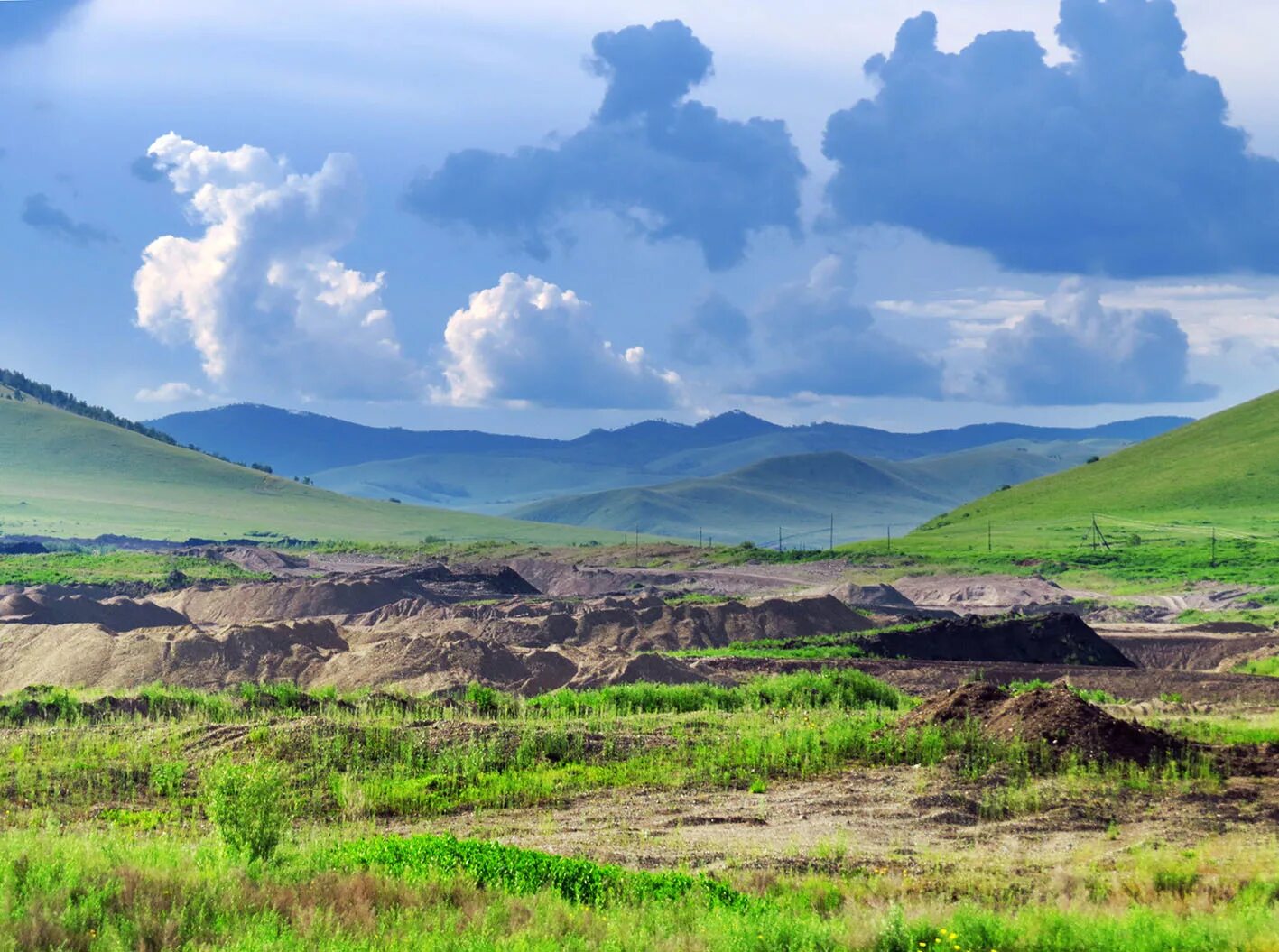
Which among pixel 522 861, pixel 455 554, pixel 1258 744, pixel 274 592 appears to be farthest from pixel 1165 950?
pixel 455 554

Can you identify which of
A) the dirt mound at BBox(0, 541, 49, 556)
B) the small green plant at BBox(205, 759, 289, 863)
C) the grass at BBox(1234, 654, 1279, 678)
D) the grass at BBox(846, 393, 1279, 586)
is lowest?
the grass at BBox(1234, 654, 1279, 678)

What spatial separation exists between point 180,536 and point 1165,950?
183331 millimetres

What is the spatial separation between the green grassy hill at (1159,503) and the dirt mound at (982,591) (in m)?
15.3

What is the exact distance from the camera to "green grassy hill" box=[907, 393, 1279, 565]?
125 metres

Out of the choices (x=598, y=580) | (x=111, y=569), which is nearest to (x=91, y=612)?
(x=111, y=569)

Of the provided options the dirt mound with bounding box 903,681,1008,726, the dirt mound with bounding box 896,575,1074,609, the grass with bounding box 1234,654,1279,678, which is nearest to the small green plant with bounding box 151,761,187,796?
the dirt mound with bounding box 903,681,1008,726

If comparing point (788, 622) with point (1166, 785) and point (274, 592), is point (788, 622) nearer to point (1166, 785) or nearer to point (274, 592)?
point (274, 592)

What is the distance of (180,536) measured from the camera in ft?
606

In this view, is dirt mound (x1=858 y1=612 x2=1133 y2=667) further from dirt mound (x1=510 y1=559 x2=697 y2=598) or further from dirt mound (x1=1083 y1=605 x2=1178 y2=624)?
dirt mound (x1=510 y1=559 x2=697 y2=598)

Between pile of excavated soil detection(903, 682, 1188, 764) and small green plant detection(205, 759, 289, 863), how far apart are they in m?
13.3

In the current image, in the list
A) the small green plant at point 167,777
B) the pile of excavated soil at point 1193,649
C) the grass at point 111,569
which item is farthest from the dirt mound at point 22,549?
the small green plant at point 167,777

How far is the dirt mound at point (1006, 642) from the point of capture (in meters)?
51.8

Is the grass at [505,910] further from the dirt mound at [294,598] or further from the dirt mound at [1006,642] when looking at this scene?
the dirt mound at [294,598]

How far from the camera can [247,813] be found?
50.7 feet
